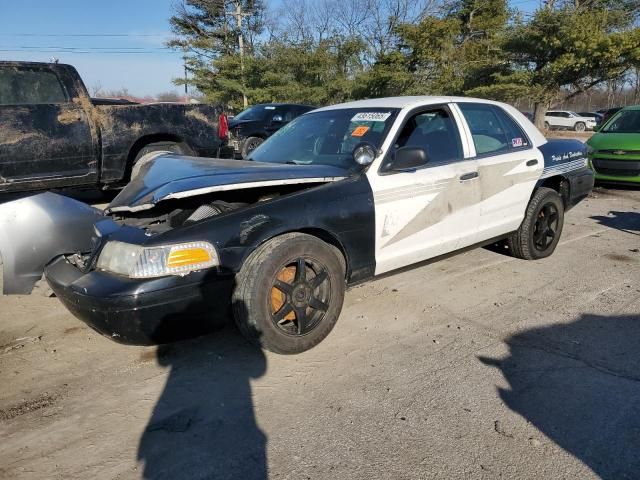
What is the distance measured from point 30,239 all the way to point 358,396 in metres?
2.47

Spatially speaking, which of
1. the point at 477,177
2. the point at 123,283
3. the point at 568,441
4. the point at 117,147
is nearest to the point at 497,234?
the point at 477,177

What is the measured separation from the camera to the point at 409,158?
3.49 m

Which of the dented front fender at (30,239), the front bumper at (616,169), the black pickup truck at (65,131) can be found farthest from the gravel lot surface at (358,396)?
the front bumper at (616,169)

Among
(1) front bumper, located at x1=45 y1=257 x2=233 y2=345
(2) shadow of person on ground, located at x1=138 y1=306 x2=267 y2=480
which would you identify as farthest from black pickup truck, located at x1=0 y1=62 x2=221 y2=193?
(2) shadow of person on ground, located at x1=138 y1=306 x2=267 y2=480

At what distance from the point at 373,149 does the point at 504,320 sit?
1.60 m

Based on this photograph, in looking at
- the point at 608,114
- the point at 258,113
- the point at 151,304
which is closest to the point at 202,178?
the point at 151,304

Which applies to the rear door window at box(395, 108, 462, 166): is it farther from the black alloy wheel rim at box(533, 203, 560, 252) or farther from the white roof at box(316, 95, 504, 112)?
the black alloy wheel rim at box(533, 203, 560, 252)

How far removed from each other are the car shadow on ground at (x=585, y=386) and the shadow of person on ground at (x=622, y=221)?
127 inches

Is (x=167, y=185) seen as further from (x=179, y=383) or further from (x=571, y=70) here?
(x=571, y=70)

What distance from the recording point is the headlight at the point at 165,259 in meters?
2.75

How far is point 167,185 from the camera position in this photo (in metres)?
3.02

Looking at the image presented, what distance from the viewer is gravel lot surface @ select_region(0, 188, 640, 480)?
7.46 ft

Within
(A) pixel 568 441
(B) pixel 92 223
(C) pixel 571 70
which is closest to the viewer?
(A) pixel 568 441

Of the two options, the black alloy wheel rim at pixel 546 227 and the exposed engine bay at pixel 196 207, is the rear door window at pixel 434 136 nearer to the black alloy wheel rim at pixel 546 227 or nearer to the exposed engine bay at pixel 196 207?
the exposed engine bay at pixel 196 207
